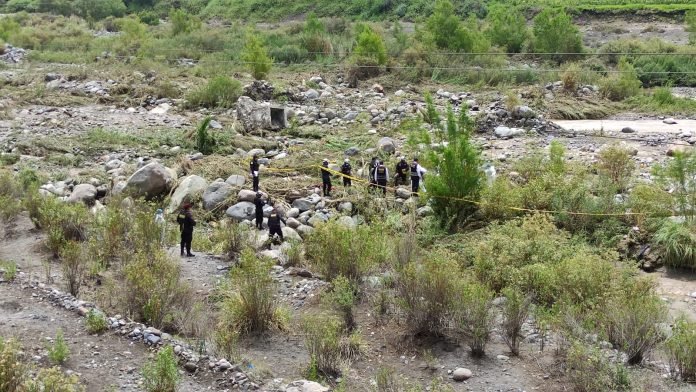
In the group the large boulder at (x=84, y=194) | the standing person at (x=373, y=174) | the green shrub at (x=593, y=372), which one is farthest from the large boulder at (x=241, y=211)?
the green shrub at (x=593, y=372)

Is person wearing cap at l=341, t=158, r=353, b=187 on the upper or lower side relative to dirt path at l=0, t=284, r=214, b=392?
upper

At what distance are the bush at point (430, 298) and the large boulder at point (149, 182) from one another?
267 inches

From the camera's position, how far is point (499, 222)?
1120 cm

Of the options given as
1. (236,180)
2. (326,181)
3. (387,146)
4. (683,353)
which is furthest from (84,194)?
(683,353)

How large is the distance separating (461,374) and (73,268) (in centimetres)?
468

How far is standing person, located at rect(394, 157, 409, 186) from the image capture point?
13641mm

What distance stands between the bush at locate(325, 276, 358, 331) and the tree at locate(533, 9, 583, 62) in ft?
73.9

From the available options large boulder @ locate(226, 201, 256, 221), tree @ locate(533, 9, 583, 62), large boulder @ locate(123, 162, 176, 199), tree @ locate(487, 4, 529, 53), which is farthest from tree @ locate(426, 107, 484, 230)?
tree @ locate(487, 4, 529, 53)

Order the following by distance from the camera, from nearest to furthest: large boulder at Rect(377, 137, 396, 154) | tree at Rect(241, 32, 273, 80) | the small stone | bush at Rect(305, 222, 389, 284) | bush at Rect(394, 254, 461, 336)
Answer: the small stone → bush at Rect(394, 254, 461, 336) → bush at Rect(305, 222, 389, 284) → large boulder at Rect(377, 137, 396, 154) → tree at Rect(241, 32, 273, 80)

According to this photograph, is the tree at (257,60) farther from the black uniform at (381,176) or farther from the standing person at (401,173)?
the black uniform at (381,176)

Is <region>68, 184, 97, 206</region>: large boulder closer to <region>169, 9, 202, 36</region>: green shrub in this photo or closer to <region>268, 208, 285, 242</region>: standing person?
<region>268, 208, 285, 242</region>: standing person

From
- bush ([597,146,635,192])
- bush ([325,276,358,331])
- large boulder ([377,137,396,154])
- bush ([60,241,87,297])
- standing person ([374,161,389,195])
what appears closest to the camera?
bush ([325,276,358,331])

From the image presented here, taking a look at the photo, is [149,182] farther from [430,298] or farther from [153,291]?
[430,298]

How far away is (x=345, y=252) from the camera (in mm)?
Answer: 8812
